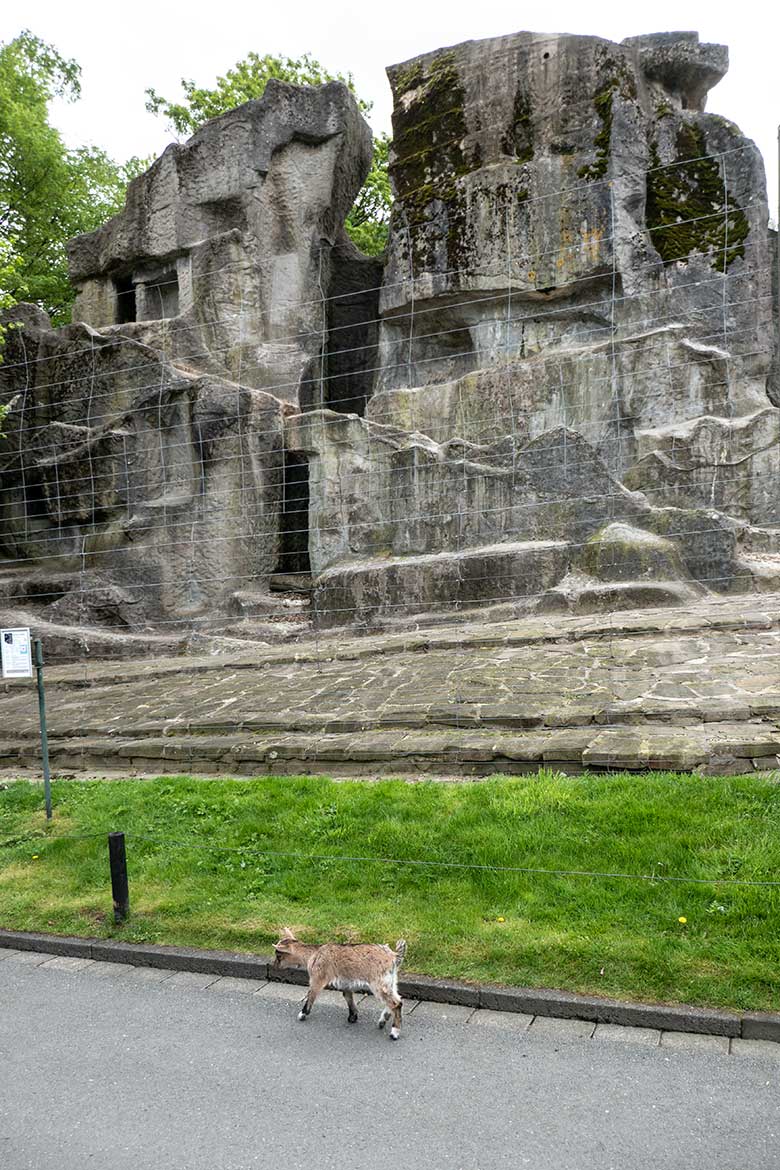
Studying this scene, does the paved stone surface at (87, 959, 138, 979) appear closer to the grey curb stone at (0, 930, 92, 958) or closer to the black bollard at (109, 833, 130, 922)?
the grey curb stone at (0, 930, 92, 958)

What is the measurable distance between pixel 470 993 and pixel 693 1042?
98 cm

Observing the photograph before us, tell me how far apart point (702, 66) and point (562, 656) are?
11.8m

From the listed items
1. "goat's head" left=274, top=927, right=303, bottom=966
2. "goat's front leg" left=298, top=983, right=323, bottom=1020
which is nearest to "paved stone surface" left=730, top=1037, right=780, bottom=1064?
"goat's front leg" left=298, top=983, right=323, bottom=1020

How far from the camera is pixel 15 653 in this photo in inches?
263

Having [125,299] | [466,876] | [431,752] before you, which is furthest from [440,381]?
[466,876]

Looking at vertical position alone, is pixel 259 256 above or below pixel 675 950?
above

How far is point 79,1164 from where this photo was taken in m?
3.21

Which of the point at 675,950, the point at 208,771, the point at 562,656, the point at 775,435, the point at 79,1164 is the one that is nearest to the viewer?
the point at 79,1164

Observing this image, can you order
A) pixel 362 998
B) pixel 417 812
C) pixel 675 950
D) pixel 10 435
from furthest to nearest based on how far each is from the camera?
pixel 10 435, pixel 417 812, pixel 362 998, pixel 675 950

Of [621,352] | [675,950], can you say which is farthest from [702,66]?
[675,950]

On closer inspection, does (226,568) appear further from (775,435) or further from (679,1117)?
(679,1117)

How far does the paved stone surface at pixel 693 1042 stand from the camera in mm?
3611

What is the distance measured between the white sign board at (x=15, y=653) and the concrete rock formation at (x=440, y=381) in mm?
6409

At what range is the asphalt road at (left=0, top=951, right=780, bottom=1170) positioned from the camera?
3.15 m
